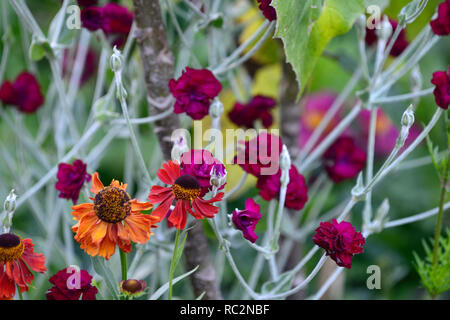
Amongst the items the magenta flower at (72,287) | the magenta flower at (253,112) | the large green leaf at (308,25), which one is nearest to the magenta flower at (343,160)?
the magenta flower at (253,112)

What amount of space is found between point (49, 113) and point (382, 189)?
0.54 meters

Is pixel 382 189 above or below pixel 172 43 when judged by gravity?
below

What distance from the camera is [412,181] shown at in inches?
37.7

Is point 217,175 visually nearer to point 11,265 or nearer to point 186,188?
point 186,188

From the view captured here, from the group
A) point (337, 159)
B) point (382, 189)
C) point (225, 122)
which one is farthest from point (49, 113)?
point (382, 189)

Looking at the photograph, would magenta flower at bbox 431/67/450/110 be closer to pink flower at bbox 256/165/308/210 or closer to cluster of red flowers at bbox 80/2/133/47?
pink flower at bbox 256/165/308/210

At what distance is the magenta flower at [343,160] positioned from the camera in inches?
24.1

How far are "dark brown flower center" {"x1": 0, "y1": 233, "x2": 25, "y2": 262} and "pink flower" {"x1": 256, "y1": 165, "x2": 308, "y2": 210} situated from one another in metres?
0.19

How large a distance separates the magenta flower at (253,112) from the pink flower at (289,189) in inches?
4.3

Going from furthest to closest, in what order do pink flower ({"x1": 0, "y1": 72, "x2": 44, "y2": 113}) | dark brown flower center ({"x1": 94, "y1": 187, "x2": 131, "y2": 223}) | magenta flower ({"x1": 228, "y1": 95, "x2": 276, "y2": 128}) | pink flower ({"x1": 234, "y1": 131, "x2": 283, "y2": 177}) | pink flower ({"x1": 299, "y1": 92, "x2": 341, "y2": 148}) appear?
pink flower ({"x1": 299, "y1": 92, "x2": 341, "y2": 148})
pink flower ({"x1": 0, "y1": 72, "x2": 44, "y2": 113})
magenta flower ({"x1": 228, "y1": 95, "x2": 276, "y2": 128})
pink flower ({"x1": 234, "y1": 131, "x2": 283, "y2": 177})
dark brown flower center ({"x1": 94, "y1": 187, "x2": 131, "y2": 223})

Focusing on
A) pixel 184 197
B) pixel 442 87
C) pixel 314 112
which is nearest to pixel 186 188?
pixel 184 197

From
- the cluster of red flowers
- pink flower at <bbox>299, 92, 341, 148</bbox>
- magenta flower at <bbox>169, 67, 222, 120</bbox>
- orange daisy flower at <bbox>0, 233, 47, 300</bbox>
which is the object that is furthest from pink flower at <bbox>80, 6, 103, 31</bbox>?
pink flower at <bbox>299, 92, 341, 148</bbox>

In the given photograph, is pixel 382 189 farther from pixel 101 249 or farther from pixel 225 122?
pixel 101 249

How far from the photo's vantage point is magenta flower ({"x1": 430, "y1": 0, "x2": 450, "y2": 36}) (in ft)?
1.52
